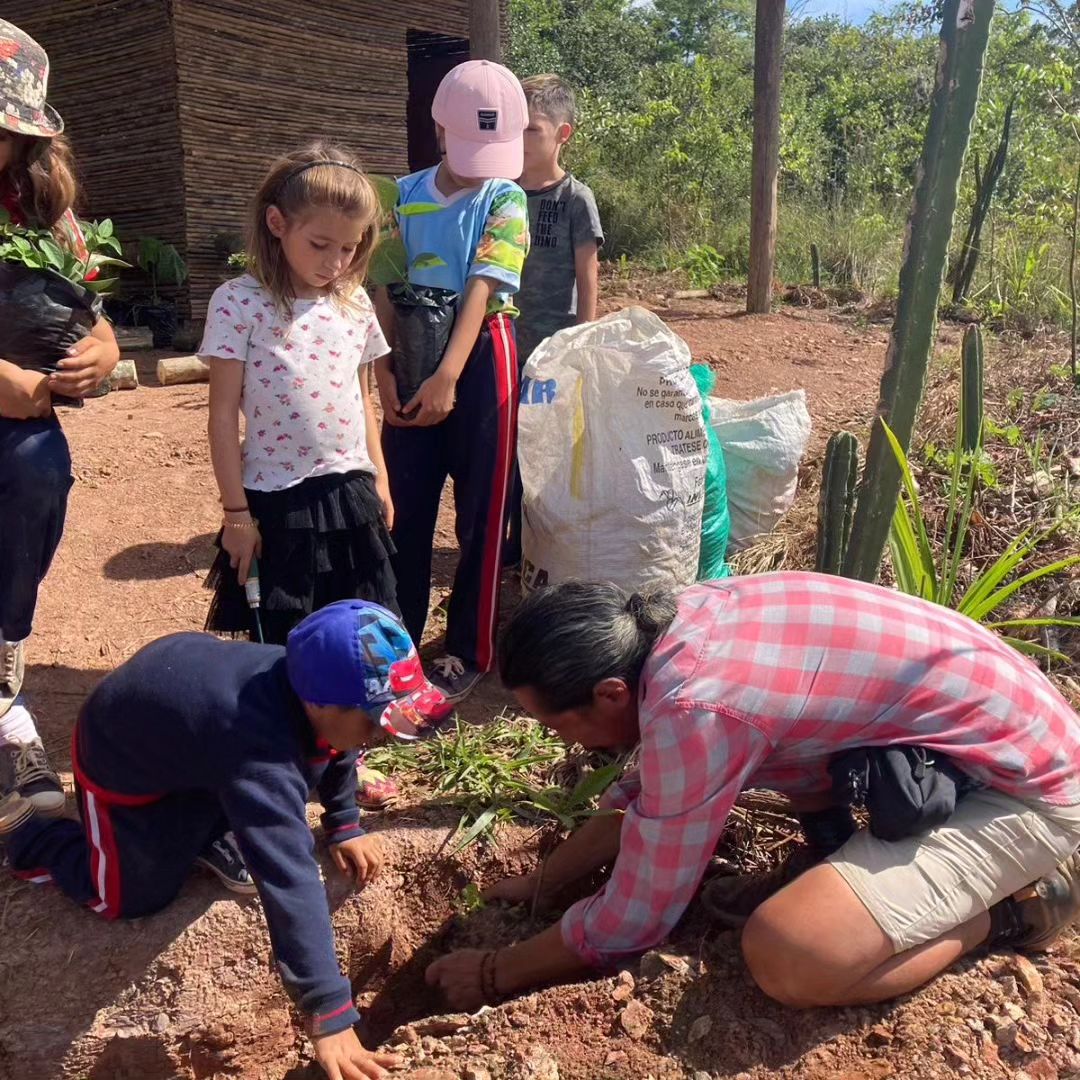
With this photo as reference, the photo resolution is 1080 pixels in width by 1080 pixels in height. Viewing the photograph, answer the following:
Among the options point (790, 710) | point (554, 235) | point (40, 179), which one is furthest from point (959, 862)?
point (554, 235)

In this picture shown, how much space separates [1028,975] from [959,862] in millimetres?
279

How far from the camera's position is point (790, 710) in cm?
191

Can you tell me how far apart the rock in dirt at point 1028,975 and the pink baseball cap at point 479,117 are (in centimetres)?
224

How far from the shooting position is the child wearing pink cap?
2.91 meters

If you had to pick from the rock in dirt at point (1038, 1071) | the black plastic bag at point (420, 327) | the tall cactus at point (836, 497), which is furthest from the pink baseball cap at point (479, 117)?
the rock in dirt at point (1038, 1071)

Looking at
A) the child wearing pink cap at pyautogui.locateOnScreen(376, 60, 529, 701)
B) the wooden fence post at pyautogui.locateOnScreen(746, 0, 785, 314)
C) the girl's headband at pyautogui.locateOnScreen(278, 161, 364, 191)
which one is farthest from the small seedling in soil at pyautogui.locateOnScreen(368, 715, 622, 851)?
the wooden fence post at pyautogui.locateOnScreen(746, 0, 785, 314)

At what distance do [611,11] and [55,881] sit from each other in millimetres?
21078

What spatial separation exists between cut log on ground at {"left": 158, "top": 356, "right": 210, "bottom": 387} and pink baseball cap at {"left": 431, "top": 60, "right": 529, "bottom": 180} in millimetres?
3659

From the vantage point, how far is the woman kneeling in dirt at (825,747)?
6.23 ft

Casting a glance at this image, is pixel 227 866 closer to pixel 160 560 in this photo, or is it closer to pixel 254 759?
pixel 254 759

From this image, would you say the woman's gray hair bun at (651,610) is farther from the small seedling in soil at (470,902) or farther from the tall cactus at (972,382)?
the tall cactus at (972,382)

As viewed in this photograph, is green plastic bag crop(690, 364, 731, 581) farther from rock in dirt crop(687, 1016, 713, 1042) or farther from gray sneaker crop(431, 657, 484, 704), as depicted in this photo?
rock in dirt crop(687, 1016, 713, 1042)

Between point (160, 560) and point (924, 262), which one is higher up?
point (924, 262)

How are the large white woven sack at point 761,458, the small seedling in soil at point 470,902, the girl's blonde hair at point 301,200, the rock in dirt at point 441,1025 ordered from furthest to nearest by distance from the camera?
the large white woven sack at point 761,458
the small seedling in soil at point 470,902
the girl's blonde hair at point 301,200
the rock in dirt at point 441,1025
